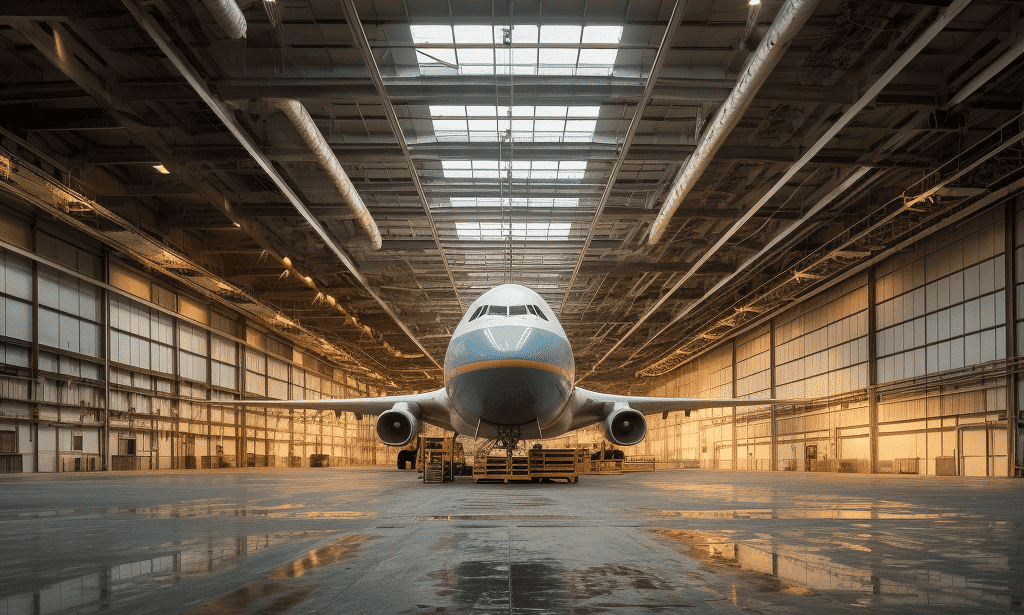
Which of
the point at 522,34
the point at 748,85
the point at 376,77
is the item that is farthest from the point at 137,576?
the point at 522,34

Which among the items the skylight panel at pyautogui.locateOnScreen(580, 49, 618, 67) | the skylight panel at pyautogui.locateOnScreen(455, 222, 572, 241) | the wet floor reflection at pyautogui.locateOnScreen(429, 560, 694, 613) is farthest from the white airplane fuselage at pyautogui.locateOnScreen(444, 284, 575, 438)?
the skylight panel at pyautogui.locateOnScreen(455, 222, 572, 241)

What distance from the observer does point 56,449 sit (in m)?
31.2

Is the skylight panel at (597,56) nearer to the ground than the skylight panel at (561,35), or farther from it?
nearer to the ground

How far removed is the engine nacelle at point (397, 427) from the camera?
20.7 m

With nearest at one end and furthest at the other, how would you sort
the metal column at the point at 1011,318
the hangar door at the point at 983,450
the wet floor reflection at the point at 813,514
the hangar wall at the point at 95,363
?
the wet floor reflection at the point at 813,514
the metal column at the point at 1011,318
the hangar door at the point at 983,450
the hangar wall at the point at 95,363

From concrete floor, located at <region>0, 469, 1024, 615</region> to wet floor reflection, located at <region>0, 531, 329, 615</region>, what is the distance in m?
0.01

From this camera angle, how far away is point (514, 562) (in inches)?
182

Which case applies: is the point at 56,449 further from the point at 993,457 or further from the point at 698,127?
the point at 993,457

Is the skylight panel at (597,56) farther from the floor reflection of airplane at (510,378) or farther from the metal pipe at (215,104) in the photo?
the metal pipe at (215,104)

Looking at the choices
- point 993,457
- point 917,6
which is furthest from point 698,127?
point 993,457

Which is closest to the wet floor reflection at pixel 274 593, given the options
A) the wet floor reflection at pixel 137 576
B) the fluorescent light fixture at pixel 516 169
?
the wet floor reflection at pixel 137 576

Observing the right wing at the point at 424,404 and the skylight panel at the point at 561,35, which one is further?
the right wing at the point at 424,404

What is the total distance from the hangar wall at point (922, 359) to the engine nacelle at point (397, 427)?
19255 millimetres

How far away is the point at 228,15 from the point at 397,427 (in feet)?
35.8
